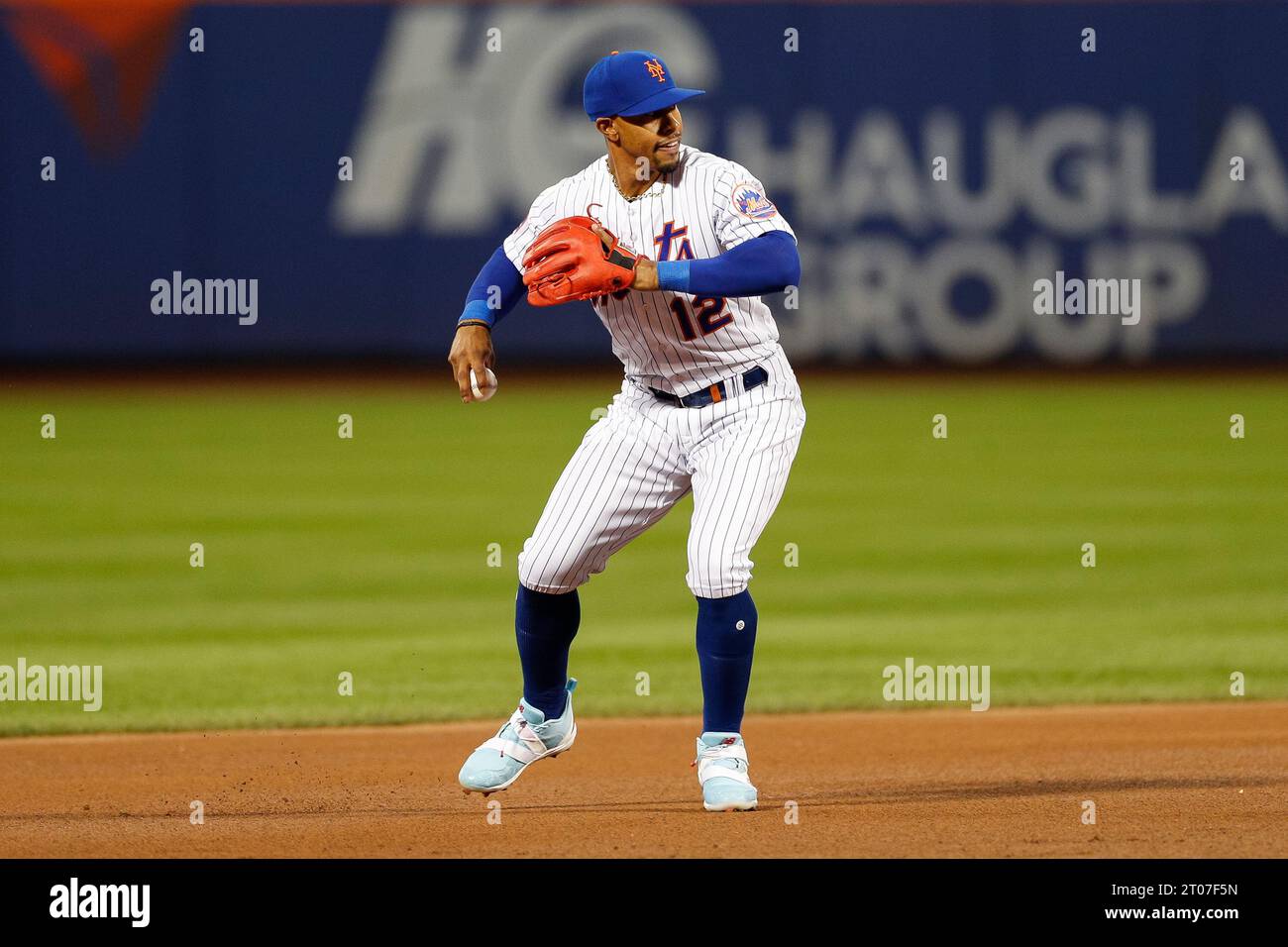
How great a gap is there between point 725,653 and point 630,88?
1.51 m

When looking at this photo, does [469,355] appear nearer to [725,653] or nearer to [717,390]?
[717,390]

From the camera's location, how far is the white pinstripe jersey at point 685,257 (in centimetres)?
504

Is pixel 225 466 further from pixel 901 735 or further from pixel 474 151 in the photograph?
pixel 901 735

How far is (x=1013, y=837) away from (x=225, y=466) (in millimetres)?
11644

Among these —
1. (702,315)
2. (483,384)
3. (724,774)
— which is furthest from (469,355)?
(724,774)

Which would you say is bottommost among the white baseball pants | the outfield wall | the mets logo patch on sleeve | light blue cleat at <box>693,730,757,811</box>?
light blue cleat at <box>693,730,757,811</box>

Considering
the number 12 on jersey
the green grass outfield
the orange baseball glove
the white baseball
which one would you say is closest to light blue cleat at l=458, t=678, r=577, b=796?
the white baseball

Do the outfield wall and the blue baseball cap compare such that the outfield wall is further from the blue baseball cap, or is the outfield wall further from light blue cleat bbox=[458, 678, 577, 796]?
the blue baseball cap

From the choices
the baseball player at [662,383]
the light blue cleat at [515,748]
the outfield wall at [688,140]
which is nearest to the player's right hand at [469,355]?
the baseball player at [662,383]

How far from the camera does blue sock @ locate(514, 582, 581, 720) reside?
5320mm

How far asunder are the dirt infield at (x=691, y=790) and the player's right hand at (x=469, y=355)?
3.94ft

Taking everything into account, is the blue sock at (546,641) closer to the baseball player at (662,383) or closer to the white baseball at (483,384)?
the baseball player at (662,383)

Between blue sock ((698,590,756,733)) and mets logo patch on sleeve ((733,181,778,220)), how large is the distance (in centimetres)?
99

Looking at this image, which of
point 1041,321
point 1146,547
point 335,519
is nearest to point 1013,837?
point 1146,547
